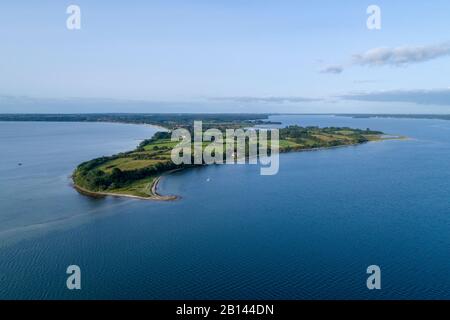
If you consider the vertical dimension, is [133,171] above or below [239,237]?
above

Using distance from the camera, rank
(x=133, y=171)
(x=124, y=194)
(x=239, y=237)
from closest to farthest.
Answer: (x=239, y=237)
(x=124, y=194)
(x=133, y=171)

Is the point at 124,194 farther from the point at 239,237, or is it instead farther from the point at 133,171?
the point at 239,237

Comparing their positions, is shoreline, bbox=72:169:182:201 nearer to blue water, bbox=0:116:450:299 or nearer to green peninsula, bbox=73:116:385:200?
green peninsula, bbox=73:116:385:200

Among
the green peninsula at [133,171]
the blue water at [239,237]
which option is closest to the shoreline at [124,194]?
the green peninsula at [133,171]

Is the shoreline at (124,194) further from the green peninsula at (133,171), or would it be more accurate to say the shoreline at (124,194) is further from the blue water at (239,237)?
the blue water at (239,237)

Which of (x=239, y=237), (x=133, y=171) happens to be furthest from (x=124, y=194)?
(x=239, y=237)

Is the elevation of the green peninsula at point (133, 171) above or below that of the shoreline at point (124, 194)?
above

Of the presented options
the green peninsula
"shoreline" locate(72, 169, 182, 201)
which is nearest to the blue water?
"shoreline" locate(72, 169, 182, 201)
